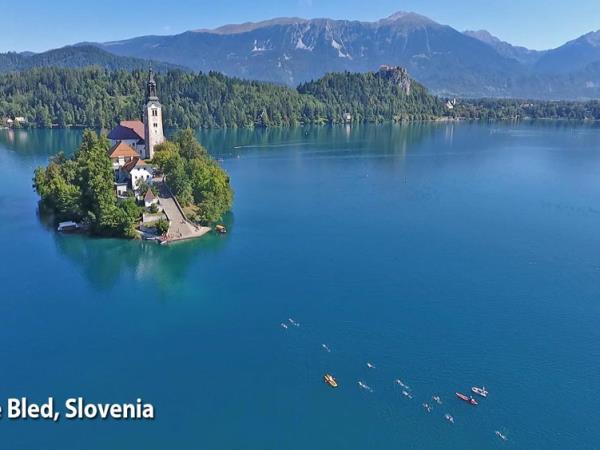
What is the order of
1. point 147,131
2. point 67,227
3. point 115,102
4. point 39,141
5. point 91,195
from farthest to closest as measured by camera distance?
point 115,102
point 39,141
point 147,131
point 67,227
point 91,195

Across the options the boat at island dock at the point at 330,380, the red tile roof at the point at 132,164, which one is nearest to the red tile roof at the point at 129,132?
the red tile roof at the point at 132,164

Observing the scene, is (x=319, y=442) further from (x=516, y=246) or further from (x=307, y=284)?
(x=516, y=246)

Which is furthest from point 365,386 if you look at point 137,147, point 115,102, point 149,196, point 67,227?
point 115,102

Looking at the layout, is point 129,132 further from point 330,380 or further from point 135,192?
point 330,380

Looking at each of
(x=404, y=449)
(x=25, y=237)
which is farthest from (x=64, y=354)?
(x=25, y=237)

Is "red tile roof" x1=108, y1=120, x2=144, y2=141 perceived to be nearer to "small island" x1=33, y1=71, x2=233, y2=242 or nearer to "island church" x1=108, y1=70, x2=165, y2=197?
"island church" x1=108, y1=70, x2=165, y2=197

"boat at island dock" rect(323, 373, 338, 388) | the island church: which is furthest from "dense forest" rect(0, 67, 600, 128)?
"boat at island dock" rect(323, 373, 338, 388)

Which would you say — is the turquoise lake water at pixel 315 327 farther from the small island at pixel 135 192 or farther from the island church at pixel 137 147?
the island church at pixel 137 147

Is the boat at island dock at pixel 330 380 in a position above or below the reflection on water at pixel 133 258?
below
